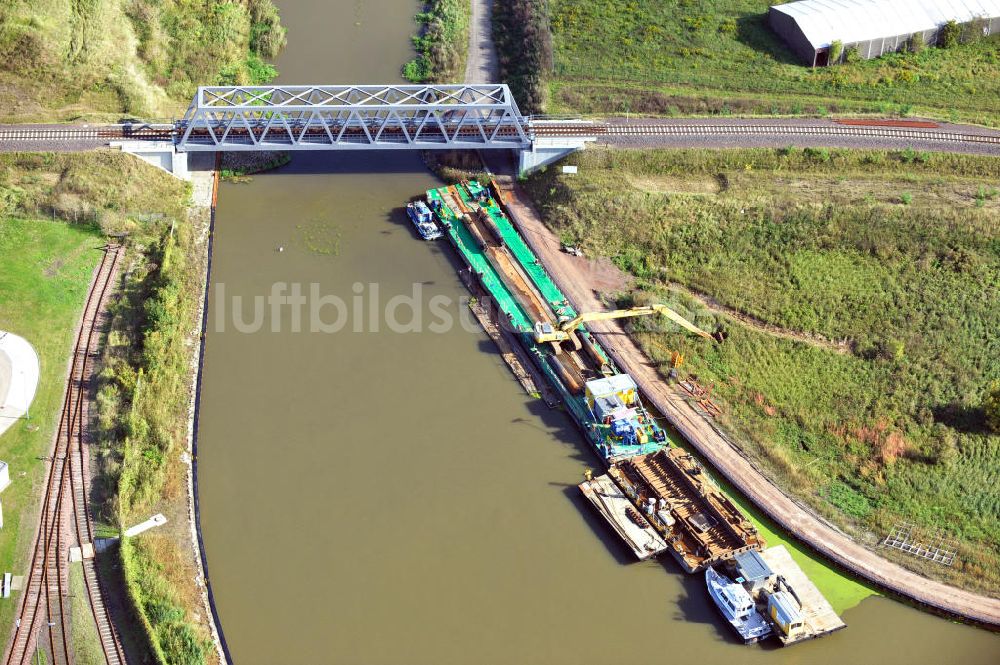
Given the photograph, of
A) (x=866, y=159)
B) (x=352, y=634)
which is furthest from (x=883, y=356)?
(x=352, y=634)

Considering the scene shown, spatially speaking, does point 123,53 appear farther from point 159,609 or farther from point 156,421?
point 159,609

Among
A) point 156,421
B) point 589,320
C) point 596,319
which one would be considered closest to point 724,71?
point 596,319

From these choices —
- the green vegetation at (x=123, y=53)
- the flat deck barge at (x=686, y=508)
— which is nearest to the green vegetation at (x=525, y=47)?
the green vegetation at (x=123, y=53)

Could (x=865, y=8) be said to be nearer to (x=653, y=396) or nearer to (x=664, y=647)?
(x=653, y=396)

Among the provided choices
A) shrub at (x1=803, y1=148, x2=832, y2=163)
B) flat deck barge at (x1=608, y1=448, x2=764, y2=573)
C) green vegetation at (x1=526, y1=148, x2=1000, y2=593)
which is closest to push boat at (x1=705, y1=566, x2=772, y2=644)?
flat deck barge at (x1=608, y1=448, x2=764, y2=573)

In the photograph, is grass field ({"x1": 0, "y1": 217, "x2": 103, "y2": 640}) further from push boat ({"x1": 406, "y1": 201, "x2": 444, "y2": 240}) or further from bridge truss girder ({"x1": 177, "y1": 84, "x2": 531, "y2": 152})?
push boat ({"x1": 406, "y1": 201, "x2": 444, "y2": 240})

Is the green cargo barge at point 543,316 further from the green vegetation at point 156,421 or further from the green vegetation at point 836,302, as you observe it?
the green vegetation at point 156,421

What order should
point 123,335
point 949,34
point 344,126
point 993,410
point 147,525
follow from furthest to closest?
point 949,34, point 344,126, point 123,335, point 993,410, point 147,525
